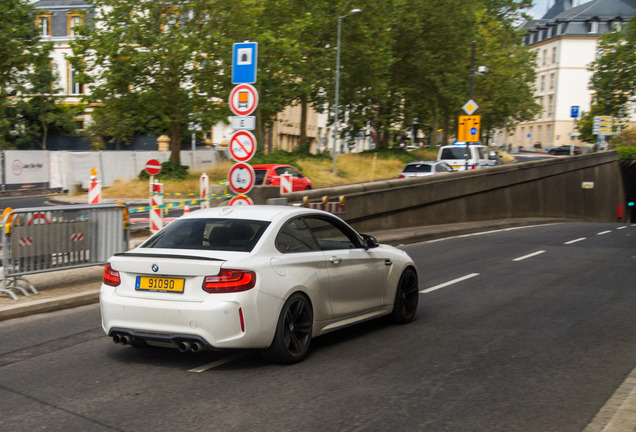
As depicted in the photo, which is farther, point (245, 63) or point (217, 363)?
point (245, 63)

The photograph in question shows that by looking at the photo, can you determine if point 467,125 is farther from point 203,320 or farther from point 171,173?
point 203,320

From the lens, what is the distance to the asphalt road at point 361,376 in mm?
5203

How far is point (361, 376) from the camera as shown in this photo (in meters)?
6.36

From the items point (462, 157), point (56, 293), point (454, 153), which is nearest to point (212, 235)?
point (56, 293)

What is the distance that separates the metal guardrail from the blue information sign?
12.0ft

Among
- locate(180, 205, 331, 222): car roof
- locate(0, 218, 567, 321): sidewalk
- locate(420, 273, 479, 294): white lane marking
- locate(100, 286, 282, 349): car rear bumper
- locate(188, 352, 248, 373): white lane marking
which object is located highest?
locate(180, 205, 331, 222): car roof

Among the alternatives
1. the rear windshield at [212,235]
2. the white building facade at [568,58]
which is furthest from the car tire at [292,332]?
the white building facade at [568,58]

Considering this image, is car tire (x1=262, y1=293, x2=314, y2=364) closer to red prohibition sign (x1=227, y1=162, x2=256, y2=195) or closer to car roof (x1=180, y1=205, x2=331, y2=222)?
car roof (x1=180, y1=205, x2=331, y2=222)

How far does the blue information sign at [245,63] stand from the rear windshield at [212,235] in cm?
678

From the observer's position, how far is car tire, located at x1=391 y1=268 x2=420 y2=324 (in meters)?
8.62

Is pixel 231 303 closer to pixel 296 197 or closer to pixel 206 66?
pixel 296 197

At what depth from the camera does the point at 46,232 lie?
391 inches

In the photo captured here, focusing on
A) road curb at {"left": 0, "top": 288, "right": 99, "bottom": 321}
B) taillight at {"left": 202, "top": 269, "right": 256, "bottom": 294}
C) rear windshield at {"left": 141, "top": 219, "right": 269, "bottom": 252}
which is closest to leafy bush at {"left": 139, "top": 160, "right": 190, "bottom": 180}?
road curb at {"left": 0, "top": 288, "right": 99, "bottom": 321}

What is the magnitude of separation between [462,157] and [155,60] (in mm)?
16693
